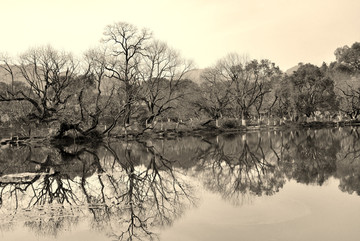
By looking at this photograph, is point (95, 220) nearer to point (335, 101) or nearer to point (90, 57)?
point (90, 57)

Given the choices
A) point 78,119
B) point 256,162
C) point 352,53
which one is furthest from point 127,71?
point 352,53

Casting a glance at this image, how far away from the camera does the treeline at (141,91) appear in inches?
1684

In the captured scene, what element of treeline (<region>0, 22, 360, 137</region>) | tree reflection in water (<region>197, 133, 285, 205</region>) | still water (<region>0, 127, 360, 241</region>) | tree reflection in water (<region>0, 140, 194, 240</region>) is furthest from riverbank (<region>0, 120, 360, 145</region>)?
still water (<region>0, 127, 360, 241</region>)

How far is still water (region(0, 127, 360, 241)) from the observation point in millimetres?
10148

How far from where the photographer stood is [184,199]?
45.4ft

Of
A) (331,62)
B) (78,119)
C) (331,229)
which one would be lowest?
(331,229)

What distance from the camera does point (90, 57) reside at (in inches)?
1905

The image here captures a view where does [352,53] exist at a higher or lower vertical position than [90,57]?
higher

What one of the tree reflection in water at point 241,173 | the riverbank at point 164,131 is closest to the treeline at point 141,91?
the riverbank at point 164,131

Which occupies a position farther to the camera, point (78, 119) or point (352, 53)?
point (352, 53)

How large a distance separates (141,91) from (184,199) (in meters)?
44.4

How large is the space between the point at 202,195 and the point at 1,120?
43281mm

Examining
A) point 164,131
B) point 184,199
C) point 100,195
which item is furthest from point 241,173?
point 164,131

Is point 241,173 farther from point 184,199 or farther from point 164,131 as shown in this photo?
point 164,131
